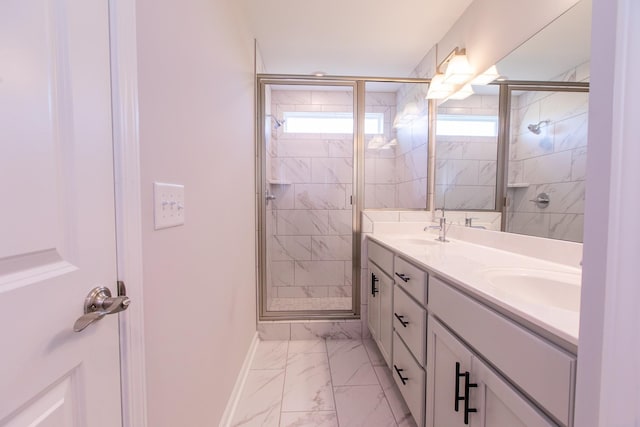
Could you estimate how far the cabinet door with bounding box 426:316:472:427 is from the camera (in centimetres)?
87

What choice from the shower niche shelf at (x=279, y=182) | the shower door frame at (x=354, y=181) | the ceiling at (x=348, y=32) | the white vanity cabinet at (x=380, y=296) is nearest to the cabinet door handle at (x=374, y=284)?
the white vanity cabinet at (x=380, y=296)

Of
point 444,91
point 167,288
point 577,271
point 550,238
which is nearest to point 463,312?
point 577,271

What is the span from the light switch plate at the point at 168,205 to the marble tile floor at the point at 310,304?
1.79 metres

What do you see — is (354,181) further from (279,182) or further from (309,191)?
(279,182)

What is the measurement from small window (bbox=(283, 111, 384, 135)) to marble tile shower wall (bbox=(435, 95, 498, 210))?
894 mm

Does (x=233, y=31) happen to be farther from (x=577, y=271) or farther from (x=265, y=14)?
(x=577, y=271)

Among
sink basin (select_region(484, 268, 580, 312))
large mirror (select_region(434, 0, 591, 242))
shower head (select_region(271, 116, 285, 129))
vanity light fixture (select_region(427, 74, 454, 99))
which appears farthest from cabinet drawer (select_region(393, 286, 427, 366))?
shower head (select_region(271, 116, 285, 129))

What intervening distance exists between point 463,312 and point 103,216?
1002 millimetres

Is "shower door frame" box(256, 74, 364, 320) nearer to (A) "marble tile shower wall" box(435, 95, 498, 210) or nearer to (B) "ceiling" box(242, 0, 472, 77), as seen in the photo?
(B) "ceiling" box(242, 0, 472, 77)

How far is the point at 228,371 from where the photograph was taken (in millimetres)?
1383

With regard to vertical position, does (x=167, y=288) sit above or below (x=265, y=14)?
below

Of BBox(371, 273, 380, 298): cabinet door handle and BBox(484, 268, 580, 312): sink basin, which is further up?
BBox(484, 268, 580, 312): sink basin

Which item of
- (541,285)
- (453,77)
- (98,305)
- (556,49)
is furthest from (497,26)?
(98,305)

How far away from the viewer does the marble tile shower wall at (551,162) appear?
1042mm
